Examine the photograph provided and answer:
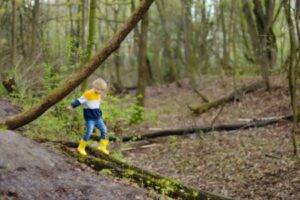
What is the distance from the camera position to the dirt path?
7196 millimetres

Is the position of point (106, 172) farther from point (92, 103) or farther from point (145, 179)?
point (92, 103)

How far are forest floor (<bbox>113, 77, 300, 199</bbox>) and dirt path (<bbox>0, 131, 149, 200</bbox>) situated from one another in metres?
4.24

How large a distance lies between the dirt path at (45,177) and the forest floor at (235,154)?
13.9 feet

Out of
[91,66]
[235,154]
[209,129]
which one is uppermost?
[91,66]

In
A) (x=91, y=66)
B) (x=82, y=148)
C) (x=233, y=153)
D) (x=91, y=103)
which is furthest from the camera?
(x=233, y=153)

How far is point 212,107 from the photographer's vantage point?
75.6 ft

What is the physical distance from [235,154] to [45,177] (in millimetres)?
7808

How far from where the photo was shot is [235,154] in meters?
14.5

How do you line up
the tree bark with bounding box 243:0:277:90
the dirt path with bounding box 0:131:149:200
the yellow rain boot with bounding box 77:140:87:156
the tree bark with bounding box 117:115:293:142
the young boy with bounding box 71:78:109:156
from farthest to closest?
the tree bark with bounding box 243:0:277:90 → the tree bark with bounding box 117:115:293:142 → the young boy with bounding box 71:78:109:156 → the yellow rain boot with bounding box 77:140:87:156 → the dirt path with bounding box 0:131:149:200

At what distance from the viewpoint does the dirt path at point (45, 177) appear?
7196 mm

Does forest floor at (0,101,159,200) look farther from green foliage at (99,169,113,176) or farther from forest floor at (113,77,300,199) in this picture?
forest floor at (113,77,300,199)

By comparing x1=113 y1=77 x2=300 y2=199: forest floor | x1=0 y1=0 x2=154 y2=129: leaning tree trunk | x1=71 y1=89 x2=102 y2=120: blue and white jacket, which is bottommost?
x1=113 y1=77 x2=300 y2=199: forest floor

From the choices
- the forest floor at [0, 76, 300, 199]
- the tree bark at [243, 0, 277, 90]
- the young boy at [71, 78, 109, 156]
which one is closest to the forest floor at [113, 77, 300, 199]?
the forest floor at [0, 76, 300, 199]

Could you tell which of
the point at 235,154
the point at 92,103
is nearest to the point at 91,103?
the point at 92,103
